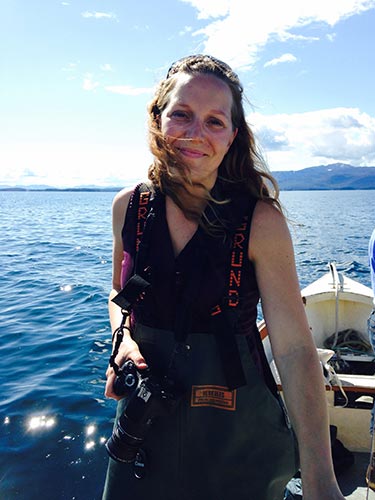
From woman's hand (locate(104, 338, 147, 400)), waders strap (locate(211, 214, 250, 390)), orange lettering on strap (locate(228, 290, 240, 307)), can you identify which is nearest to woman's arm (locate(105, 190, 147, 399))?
woman's hand (locate(104, 338, 147, 400))

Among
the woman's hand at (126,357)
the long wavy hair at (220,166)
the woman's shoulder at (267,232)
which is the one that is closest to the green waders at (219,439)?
the woman's hand at (126,357)

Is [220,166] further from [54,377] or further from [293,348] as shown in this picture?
[54,377]

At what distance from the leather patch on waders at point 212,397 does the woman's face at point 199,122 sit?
97cm

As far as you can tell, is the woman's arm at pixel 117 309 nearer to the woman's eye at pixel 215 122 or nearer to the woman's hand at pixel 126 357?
the woman's hand at pixel 126 357

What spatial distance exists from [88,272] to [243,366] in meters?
15.5

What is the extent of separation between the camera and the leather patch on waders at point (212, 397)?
189 cm

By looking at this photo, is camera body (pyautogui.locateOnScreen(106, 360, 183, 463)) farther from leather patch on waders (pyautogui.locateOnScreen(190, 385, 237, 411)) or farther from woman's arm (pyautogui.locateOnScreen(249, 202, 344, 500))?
woman's arm (pyautogui.locateOnScreen(249, 202, 344, 500))

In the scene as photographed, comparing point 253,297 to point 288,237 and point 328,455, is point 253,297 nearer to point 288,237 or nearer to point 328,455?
point 288,237

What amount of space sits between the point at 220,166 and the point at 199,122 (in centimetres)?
30

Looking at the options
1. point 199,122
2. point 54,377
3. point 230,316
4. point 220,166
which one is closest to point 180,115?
point 199,122

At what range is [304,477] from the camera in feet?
5.30

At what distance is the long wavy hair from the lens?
2045 millimetres

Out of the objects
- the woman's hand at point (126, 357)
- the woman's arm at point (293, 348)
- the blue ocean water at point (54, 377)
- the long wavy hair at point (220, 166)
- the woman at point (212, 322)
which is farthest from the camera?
the blue ocean water at point (54, 377)

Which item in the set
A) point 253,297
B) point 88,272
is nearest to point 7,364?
point 253,297
